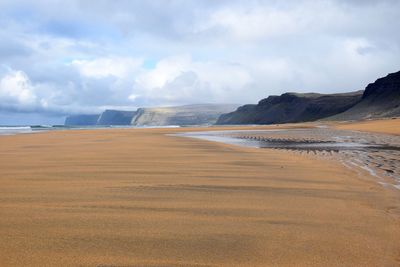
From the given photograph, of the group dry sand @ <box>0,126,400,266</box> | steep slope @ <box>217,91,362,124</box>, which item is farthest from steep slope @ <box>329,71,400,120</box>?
dry sand @ <box>0,126,400,266</box>

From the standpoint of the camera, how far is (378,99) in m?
112

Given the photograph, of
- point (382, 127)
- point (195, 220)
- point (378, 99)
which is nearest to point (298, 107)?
point (378, 99)

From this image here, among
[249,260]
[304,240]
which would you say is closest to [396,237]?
[304,240]

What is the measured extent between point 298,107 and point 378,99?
164ft

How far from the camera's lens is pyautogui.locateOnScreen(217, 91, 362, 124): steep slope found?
484 feet

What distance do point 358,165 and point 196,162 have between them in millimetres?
4434

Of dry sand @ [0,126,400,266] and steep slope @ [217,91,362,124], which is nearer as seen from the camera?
dry sand @ [0,126,400,266]

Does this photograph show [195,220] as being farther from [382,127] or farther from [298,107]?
[298,107]

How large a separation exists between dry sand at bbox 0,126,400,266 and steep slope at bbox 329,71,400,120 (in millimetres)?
100864

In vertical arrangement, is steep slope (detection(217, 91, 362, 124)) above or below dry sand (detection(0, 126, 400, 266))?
above

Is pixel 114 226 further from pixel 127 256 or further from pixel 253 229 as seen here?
pixel 253 229

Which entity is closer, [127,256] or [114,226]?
[127,256]

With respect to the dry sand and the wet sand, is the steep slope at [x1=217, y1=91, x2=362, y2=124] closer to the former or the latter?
the wet sand

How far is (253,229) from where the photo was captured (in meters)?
4.12
